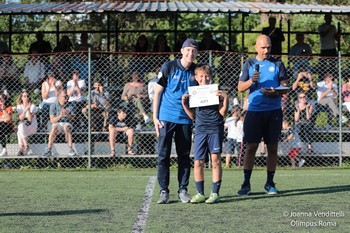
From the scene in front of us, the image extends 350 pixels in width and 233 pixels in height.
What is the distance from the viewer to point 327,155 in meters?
16.5

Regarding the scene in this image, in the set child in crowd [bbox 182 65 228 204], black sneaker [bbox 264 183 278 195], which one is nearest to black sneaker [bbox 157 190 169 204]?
child in crowd [bbox 182 65 228 204]

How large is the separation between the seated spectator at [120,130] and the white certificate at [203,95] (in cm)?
673

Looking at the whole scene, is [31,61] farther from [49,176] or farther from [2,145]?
[49,176]

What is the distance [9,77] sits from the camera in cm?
1762

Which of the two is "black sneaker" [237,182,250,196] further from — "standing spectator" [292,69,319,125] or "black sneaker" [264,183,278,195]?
"standing spectator" [292,69,319,125]

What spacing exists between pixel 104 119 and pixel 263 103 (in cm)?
649

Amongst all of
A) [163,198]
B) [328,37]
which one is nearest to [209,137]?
[163,198]

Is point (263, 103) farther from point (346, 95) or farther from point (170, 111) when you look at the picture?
point (346, 95)

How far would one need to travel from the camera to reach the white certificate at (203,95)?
9.56 metres

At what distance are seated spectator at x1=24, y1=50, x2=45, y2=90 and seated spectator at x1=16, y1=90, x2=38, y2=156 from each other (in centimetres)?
119

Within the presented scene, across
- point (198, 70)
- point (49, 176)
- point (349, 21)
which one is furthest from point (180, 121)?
point (349, 21)

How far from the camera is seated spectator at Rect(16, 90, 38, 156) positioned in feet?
53.2

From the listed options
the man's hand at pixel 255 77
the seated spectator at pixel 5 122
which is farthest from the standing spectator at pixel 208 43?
the man's hand at pixel 255 77

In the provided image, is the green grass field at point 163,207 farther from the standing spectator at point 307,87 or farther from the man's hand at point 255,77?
the standing spectator at point 307,87
